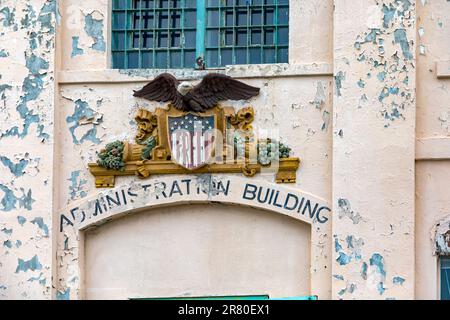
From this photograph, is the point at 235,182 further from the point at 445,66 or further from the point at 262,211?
the point at 445,66

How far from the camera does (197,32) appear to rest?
62.9ft

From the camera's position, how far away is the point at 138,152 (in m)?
18.8

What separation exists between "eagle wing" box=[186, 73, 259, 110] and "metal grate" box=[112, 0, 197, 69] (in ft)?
1.93

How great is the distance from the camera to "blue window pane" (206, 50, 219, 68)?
1911 centimetres

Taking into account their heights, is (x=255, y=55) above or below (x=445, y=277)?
above

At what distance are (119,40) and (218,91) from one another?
4.93 ft

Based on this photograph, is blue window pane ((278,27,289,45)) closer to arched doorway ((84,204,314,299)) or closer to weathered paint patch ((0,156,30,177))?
arched doorway ((84,204,314,299))

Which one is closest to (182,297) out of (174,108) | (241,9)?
(174,108)

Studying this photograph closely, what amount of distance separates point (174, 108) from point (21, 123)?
1.85 metres

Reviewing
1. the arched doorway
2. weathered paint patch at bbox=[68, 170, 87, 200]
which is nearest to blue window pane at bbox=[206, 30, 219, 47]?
the arched doorway

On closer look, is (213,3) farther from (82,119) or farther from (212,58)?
(82,119)

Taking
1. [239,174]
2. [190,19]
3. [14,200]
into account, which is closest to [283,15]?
[190,19]

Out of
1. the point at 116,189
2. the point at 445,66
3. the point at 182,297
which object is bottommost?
the point at 182,297

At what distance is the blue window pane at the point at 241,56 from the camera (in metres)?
19.0
